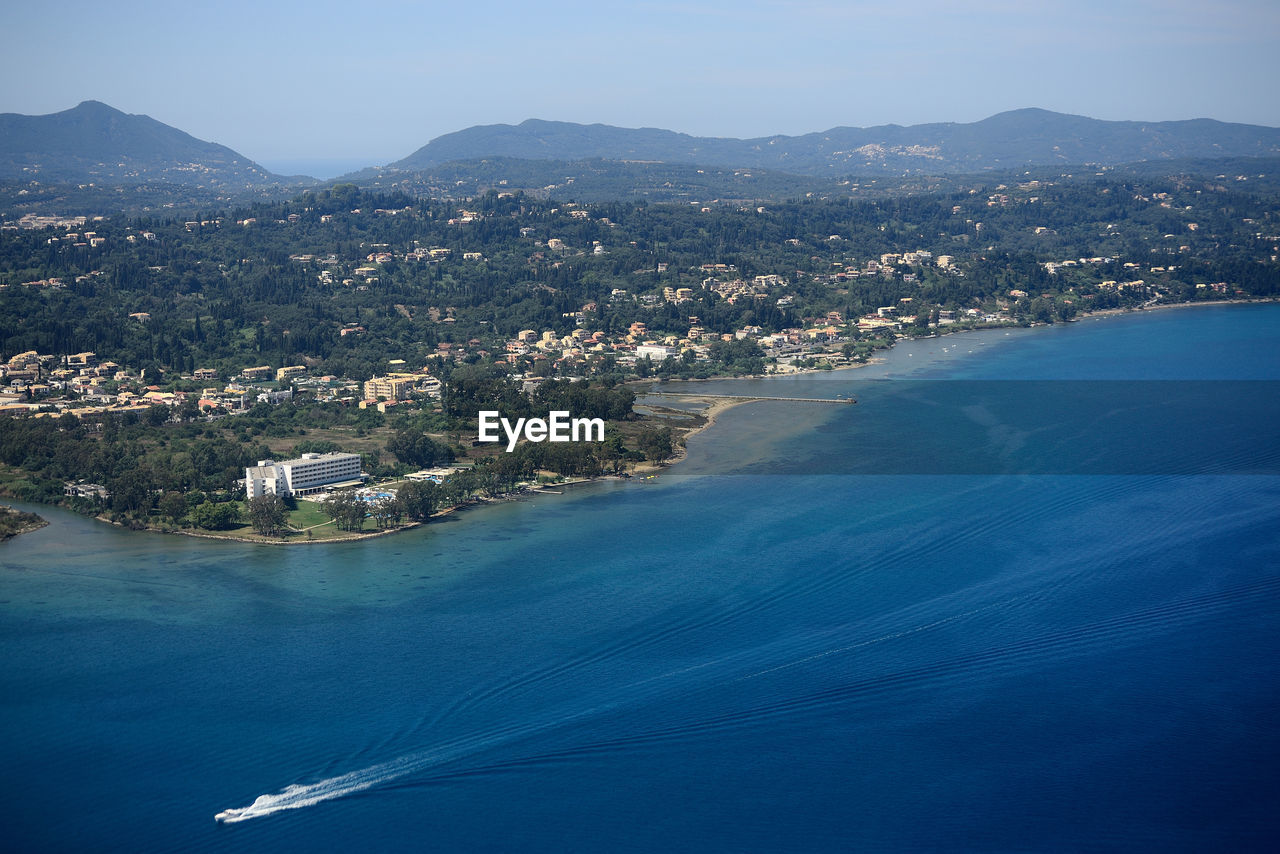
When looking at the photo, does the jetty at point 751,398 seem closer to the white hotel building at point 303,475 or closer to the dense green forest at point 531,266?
the dense green forest at point 531,266

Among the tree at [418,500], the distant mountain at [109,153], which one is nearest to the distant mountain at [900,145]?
the distant mountain at [109,153]

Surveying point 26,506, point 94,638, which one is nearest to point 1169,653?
point 94,638

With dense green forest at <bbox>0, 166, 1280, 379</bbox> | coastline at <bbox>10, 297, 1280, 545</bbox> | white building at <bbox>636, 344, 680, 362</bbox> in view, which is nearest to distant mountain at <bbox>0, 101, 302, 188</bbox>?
dense green forest at <bbox>0, 166, 1280, 379</bbox>

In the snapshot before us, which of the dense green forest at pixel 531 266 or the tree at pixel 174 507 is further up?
the dense green forest at pixel 531 266

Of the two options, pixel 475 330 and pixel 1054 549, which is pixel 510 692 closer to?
pixel 1054 549

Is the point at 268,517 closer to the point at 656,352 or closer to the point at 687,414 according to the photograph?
the point at 687,414
